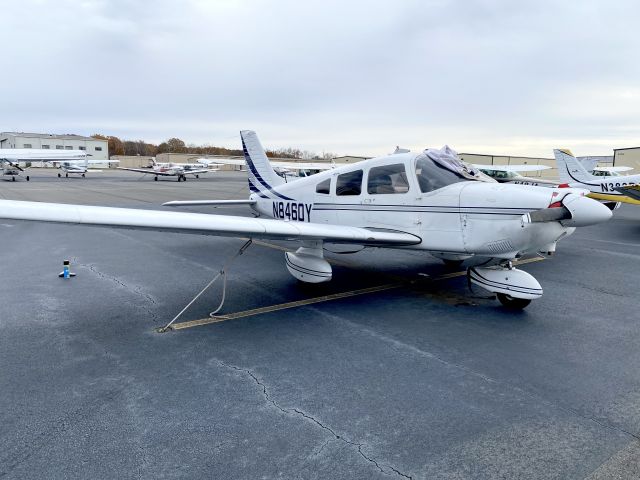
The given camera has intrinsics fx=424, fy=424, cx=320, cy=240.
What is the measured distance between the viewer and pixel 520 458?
2691 millimetres

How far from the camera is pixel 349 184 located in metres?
6.89

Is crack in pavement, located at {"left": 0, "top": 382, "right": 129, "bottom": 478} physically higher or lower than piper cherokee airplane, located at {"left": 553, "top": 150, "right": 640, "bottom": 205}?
lower

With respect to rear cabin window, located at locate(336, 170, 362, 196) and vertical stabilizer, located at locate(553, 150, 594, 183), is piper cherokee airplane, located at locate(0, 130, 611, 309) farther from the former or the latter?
vertical stabilizer, located at locate(553, 150, 594, 183)

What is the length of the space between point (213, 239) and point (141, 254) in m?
2.31

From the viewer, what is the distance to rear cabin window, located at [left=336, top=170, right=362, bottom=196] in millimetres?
6754

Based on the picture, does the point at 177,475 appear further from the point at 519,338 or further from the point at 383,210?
the point at 383,210

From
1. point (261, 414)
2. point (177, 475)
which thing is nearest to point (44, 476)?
point (177, 475)

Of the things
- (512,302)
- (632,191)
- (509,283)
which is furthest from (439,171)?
(632,191)

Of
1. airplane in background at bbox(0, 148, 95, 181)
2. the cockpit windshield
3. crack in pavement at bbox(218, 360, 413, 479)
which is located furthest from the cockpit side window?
airplane in background at bbox(0, 148, 95, 181)

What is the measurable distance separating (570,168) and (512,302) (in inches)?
848

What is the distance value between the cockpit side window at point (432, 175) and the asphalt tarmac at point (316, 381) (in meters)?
1.65

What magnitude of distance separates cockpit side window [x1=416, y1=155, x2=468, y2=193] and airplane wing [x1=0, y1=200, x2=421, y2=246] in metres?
0.74

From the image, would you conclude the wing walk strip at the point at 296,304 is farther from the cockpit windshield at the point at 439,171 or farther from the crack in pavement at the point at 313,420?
the cockpit windshield at the point at 439,171

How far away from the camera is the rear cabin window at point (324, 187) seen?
7255mm
